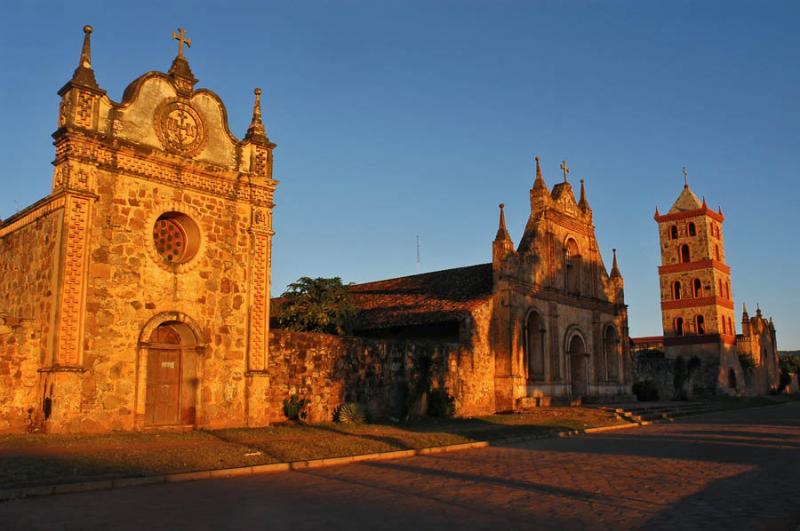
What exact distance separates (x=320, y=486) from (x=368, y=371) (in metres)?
12.9

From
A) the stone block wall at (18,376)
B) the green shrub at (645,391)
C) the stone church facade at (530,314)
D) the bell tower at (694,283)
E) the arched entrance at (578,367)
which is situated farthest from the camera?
the bell tower at (694,283)

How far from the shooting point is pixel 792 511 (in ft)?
25.8

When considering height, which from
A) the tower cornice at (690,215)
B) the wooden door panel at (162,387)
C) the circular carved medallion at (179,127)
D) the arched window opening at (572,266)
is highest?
the tower cornice at (690,215)

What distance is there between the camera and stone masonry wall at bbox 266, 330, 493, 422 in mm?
19750

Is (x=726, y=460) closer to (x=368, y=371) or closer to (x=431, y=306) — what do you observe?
(x=368, y=371)

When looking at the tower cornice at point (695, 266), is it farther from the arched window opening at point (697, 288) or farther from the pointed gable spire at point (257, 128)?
the pointed gable spire at point (257, 128)

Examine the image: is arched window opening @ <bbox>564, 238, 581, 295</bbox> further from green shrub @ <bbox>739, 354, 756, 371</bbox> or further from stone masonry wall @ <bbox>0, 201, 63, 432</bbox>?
Answer: green shrub @ <bbox>739, 354, 756, 371</bbox>

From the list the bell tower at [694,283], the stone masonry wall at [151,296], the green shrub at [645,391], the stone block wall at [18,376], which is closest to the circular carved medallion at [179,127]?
the stone masonry wall at [151,296]

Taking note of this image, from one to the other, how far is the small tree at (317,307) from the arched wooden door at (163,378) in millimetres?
8052

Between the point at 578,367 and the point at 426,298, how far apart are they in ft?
29.2

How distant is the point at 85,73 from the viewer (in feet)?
53.2

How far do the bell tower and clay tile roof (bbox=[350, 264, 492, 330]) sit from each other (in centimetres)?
3207

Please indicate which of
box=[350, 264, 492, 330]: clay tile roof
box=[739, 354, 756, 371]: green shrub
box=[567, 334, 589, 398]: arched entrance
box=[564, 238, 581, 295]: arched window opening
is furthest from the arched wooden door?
box=[739, 354, 756, 371]: green shrub

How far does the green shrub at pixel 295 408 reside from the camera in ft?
63.7
